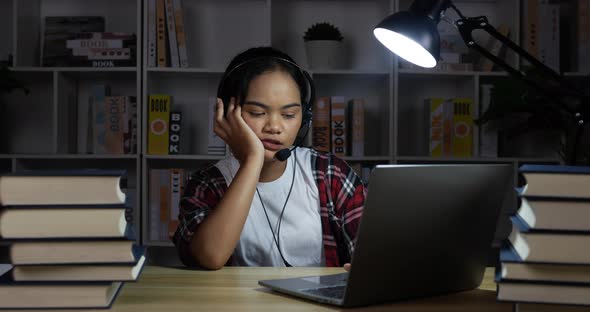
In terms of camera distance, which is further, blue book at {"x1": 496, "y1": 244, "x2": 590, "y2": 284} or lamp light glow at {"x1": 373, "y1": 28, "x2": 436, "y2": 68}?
lamp light glow at {"x1": 373, "y1": 28, "x2": 436, "y2": 68}

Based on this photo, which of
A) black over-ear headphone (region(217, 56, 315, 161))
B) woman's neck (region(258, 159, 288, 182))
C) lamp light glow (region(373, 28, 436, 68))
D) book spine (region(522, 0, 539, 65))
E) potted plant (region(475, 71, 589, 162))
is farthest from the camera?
book spine (region(522, 0, 539, 65))

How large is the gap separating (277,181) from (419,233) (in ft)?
2.61

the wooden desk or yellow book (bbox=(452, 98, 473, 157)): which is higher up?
yellow book (bbox=(452, 98, 473, 157))

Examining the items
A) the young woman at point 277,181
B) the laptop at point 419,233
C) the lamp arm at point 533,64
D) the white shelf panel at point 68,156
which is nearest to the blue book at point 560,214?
the laptop at point 419,233

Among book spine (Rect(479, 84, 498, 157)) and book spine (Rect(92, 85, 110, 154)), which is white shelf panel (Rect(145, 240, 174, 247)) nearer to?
book spine (Rect(92, 85, 110, 154))

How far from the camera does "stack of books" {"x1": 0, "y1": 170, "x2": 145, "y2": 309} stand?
84cm

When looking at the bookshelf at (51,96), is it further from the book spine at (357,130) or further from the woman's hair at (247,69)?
the woman's hair at (247,69)

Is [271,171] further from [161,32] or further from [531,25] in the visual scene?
[531,25]

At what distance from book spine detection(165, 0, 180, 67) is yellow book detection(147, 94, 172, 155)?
164 millimetres

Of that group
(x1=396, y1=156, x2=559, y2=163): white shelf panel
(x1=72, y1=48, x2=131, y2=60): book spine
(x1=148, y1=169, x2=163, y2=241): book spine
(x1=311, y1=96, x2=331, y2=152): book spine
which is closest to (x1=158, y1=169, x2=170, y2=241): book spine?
(x1=148, y1=169, x2=163, y2=241): book spine

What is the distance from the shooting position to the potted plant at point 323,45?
3072mm

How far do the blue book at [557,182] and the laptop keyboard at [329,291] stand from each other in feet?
1.01

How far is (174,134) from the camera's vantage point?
3066 mm

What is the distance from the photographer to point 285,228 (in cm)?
165
